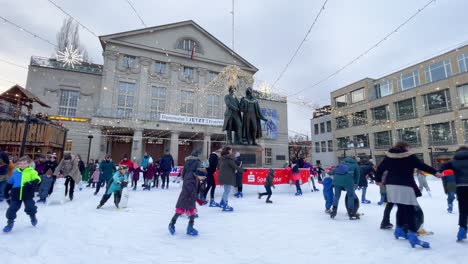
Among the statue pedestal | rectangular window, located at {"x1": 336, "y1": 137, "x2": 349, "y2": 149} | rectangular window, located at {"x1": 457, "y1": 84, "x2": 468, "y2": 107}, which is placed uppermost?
Answer: rectangular window, located at {"x1": 457, "y1": 84, "x2": 468, "y2": 107}

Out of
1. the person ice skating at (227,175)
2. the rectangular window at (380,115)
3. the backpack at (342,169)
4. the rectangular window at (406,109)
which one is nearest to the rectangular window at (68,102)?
the person ice skating at (227,175)

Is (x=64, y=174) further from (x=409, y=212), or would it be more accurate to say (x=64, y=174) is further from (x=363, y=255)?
(x=409, y=212)

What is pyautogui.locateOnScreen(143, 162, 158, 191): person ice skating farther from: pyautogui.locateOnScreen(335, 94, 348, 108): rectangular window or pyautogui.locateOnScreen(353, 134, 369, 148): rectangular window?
pyautogui.locateOnScreen(335, 94, 348, 108): rectangular window

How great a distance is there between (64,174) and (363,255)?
9111mm

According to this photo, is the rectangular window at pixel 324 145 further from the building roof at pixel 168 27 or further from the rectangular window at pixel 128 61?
the rectangular window at pixel 128 61

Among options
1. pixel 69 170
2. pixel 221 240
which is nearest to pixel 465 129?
pixel 221 240

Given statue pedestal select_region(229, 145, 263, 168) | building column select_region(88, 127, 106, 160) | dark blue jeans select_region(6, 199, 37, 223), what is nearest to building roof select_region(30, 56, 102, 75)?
building column select_region(88, 127, 106, 160)

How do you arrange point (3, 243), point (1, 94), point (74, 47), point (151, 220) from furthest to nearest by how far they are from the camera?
point (74, 47)
point (1, 94)
point (151, 220)
point (3, 243)

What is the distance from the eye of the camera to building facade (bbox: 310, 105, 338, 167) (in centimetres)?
4062

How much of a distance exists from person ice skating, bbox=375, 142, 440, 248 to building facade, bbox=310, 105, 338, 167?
37.0 meters

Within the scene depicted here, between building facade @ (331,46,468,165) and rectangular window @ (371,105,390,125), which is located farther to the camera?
rectangular window @ (371,105,390,125)

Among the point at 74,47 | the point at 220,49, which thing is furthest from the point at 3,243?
the point at 74,47

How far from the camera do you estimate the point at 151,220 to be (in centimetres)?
544

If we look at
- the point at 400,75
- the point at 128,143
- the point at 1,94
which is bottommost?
the point at 128,143
